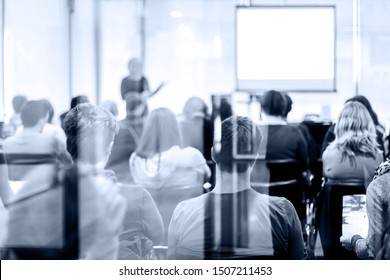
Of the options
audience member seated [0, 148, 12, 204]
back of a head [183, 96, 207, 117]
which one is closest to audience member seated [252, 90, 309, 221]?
back of a head [183, 96, 207, 117]

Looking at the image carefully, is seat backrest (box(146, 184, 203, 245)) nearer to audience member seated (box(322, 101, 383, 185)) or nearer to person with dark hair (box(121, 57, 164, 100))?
audience member seated (box(322, 101, 383, 185))

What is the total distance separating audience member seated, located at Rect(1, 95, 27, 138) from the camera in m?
3.01

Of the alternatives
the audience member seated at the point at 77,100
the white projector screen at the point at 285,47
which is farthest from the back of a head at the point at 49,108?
the white projector screen at the point at 285,47

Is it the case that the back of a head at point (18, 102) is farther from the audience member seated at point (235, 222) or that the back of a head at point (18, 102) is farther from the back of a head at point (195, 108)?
the back of a head at point (195, 108)

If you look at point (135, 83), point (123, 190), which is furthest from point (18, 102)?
point (135, 83)

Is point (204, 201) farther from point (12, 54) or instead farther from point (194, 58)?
point (194, 58)

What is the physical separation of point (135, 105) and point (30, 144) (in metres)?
1.10

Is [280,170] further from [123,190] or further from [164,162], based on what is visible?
[123,190]

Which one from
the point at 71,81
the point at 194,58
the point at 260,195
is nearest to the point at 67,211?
the point at 260,195

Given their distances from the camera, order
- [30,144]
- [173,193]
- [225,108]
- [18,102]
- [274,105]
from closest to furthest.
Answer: [30,144] < [18,102] < [173,193] < [274,105] < [225,108]

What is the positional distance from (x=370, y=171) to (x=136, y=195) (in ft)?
5.03

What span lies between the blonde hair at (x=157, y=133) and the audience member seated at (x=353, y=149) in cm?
93

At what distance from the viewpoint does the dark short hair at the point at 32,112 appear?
322 centimetres

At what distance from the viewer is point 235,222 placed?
2.30m
